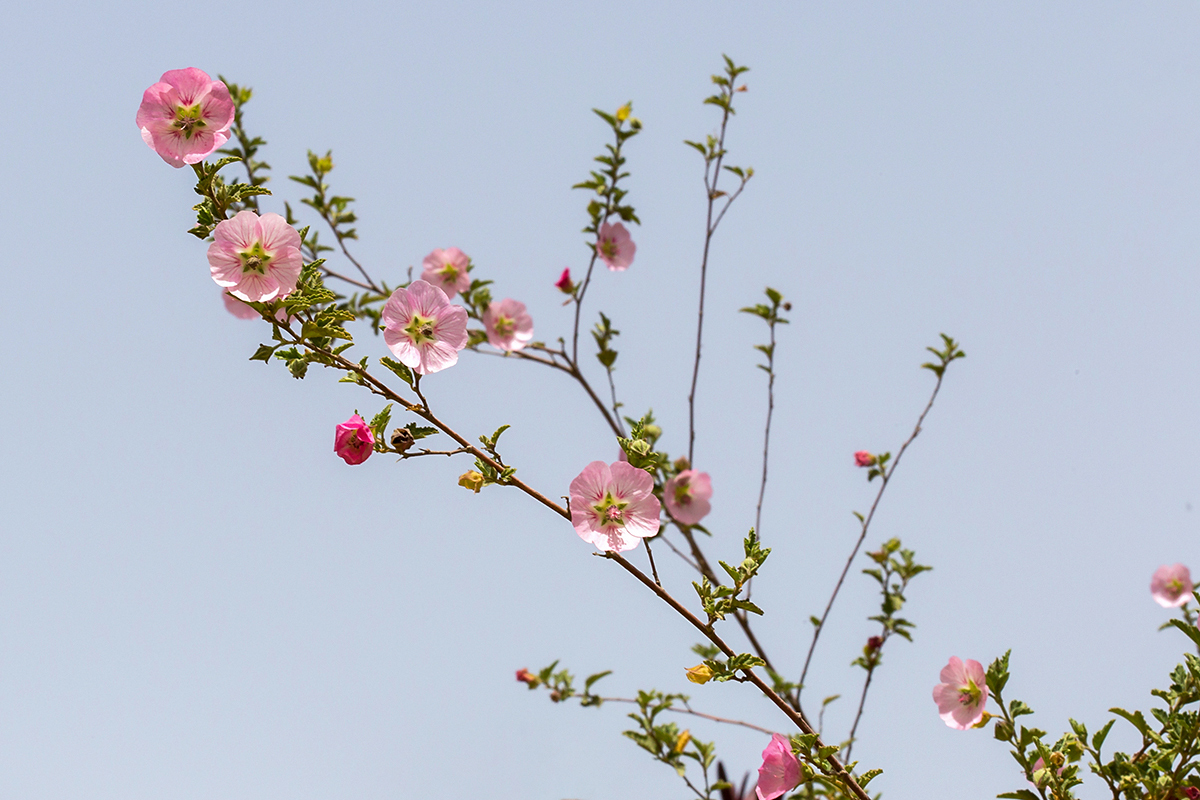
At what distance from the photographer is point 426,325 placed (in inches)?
76.6

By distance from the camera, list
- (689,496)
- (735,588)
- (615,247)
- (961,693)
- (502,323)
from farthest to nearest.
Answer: (615,247), (502,323), (689,496), (961,693), (735,588)

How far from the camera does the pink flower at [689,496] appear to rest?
3.55 meters

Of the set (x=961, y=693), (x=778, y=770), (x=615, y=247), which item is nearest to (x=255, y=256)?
(x=778, y=770)

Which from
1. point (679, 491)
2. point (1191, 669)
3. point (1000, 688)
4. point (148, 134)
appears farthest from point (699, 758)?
point (148, 134)

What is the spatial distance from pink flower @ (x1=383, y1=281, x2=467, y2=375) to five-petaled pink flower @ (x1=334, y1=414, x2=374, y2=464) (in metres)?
0.22

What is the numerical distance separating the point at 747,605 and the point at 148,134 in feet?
4.97

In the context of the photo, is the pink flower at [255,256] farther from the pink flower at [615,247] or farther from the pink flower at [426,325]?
the pink flower at [615,247]

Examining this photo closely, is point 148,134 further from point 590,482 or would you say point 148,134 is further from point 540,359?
point 540,359

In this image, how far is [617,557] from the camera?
1.61 m

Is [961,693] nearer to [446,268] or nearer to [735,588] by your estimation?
[735,588]

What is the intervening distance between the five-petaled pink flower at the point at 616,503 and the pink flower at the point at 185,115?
3.34 feet

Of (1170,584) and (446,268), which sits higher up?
(446,268)

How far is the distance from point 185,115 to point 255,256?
0.35 m

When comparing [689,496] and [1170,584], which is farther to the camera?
[1170,584]
